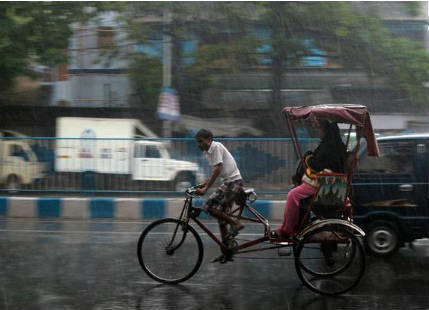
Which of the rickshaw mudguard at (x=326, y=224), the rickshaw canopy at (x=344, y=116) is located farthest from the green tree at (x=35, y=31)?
the rickshaw mudguard at (x=326, y=224)

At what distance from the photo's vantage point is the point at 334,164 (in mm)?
5391

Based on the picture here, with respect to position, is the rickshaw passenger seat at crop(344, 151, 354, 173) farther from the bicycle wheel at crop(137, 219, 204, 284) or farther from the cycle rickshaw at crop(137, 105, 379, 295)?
the bicycle wheel at crop(137, 219, 204, 284)

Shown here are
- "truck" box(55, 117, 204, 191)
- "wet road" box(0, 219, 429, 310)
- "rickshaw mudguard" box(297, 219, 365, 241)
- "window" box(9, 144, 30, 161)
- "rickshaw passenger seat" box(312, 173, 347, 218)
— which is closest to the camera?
"wet road" box(0, 219, 429, 310)

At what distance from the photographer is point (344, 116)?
5.23m

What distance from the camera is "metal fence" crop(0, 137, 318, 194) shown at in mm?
10555

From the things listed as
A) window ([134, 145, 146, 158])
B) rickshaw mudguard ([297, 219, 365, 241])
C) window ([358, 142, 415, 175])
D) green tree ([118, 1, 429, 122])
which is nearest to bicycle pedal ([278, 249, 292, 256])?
rickshaw mudguard ([297, 219, 365, 241])

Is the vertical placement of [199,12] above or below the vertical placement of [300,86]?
above

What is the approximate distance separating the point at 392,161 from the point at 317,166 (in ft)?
6.45

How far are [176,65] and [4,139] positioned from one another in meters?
9.07

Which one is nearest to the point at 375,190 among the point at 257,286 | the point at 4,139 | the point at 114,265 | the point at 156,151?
the point at 257,286

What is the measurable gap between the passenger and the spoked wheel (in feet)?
0.80

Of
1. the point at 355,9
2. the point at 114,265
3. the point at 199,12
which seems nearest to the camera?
the point at 114,265

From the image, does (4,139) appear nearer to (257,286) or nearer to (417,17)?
(257,286)

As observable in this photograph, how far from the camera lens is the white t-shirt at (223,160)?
5434 mm
